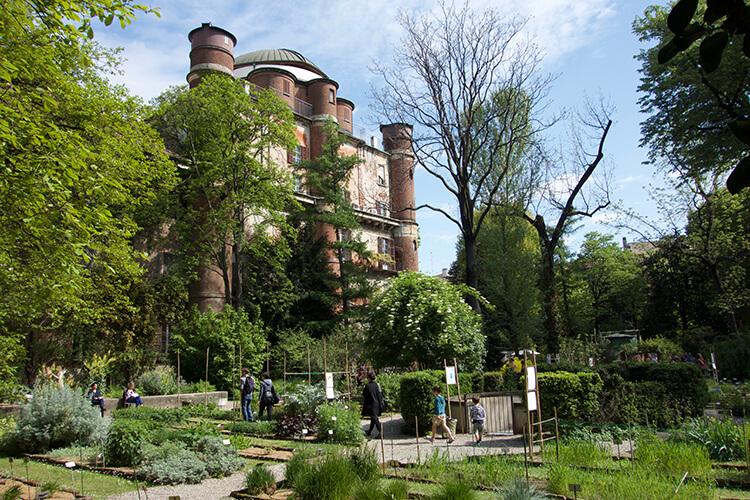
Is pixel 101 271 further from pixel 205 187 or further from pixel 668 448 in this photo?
pixel 668 448

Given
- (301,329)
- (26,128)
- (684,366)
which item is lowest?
(684,366)

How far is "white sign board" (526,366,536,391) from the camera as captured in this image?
34.9ft

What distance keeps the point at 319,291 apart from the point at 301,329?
2.88m

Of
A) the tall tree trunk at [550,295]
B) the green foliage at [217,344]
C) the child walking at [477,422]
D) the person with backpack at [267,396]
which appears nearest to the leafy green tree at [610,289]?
the tall tree trunk at [550,295]

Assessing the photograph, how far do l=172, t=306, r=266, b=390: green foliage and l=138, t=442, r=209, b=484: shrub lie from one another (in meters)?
15.7

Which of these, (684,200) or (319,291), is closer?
(319,291)

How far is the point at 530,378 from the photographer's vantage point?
10891mm

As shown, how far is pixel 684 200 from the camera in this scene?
3628 cm

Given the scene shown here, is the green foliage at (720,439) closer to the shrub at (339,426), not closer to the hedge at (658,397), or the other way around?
the hedge at (658,397)

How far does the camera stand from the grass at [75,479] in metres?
9.28

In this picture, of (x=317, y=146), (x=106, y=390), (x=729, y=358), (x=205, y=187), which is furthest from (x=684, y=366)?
(x=317, y=146)

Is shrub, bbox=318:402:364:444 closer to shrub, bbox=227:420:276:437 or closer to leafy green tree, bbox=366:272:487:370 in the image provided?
shrub, bbox=227:420:276:437

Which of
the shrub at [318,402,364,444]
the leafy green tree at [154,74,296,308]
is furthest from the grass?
the leafy green tree at [154,74,296,308]

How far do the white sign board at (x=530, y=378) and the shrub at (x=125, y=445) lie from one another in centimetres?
746
